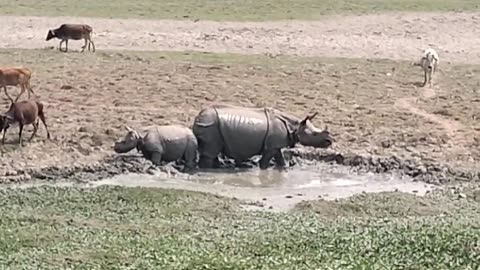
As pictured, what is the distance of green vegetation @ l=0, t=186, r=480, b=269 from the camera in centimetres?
987

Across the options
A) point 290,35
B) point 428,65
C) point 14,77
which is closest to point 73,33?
point 290,35

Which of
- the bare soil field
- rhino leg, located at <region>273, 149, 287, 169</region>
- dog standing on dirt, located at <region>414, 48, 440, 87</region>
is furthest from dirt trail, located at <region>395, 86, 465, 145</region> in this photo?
rhino leg, located at <region>273, 149, 287, 169</region>

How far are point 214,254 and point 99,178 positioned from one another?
5.59 meters

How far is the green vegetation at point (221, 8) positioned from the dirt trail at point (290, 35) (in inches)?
45.5

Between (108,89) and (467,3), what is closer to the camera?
(108,89)

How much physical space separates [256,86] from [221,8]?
13.5 m

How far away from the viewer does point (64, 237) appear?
434 inches

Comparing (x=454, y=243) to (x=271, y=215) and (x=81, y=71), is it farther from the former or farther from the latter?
(x=81, y=71)

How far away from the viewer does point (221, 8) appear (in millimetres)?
33906

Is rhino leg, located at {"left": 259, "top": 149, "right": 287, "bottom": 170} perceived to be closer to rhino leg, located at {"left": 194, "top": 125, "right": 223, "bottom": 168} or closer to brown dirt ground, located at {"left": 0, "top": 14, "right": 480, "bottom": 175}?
rhino leg, located at {"left": 194, "top": 125, "right": 223, "bottom": 168}

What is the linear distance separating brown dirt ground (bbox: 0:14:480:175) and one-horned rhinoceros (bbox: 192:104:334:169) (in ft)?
2.06

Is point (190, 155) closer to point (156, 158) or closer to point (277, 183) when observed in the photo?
point (156, 158)

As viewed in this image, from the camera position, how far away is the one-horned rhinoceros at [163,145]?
16141mm

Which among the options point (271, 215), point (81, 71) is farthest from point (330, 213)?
point (81, 71)
